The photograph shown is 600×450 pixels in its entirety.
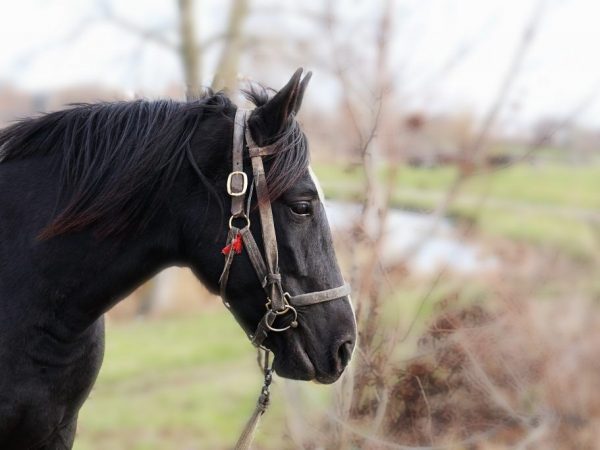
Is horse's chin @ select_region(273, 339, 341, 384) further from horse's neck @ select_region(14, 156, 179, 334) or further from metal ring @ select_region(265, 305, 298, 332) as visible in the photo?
horse's neck @ select_region(14, 156, 179, 334)

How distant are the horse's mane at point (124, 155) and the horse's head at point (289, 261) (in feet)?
0.09

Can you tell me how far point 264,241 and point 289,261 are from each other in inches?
4.7

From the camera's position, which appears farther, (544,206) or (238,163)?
(544,206)

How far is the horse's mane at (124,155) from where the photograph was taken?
9.31ft

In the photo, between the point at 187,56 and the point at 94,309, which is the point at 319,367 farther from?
the point at 187,56

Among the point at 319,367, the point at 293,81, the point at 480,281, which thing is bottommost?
the point at 480,281

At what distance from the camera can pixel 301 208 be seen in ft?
9.16

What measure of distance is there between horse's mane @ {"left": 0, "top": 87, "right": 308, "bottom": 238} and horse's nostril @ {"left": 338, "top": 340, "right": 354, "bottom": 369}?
0.62m

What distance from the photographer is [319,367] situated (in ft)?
9.30

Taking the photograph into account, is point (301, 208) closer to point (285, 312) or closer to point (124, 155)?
point (285, 312)

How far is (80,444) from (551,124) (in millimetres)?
6489

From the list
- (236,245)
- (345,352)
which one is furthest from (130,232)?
(345,352)

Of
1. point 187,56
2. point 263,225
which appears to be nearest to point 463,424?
point 263,225

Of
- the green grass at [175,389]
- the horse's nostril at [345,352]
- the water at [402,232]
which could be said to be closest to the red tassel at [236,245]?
the horse's nostril at [345,352]
